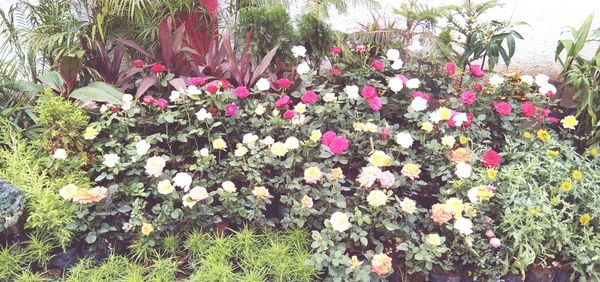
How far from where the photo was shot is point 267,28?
126 inches

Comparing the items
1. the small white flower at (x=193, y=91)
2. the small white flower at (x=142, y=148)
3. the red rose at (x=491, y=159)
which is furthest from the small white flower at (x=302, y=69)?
the red rose at (x=491, y=159)

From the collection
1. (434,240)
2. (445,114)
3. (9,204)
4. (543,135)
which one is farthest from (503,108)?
(9,204)

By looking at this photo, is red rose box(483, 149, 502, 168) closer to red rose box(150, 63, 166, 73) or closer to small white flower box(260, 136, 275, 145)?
small white flower box(260, 136, 275, 145)

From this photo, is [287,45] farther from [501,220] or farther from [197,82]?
[501,220]

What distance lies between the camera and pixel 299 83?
3055 millimetres

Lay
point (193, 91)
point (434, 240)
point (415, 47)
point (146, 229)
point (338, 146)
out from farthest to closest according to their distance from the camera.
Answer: point (415, 47) < point (193, 91) < point (338, 146) < point (146, 229) < point (434, 240)

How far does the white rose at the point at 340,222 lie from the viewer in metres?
2.21

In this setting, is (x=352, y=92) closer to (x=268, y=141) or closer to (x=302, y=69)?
(x=302, y=69)

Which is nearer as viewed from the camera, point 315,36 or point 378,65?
point 378,65

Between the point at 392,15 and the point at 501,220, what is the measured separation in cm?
175

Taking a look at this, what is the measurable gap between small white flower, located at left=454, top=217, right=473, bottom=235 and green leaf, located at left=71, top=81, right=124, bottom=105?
6.00 ft

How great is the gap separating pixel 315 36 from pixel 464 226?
5.02 feet

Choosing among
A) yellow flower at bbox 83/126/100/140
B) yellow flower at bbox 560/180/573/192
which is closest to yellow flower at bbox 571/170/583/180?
yellow flower at bbox 560/180/573/192

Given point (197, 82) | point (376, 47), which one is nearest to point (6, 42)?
point (197, 82)
